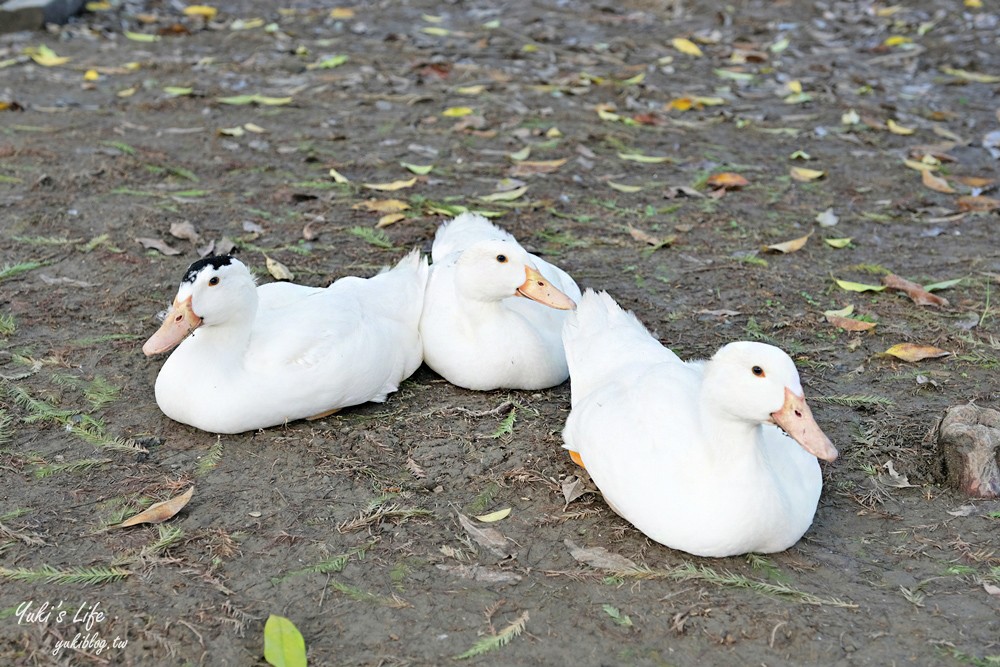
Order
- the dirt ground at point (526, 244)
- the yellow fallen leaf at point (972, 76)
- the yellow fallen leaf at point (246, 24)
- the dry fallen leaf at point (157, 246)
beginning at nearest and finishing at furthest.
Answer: the dirt ground at point (526, 244) → the dry fallen leaf at point (157, 246) → the yellow fallen leaf at point (972, 76) → the yellow fallen leaf at point (246, 24)

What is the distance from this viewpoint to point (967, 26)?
31.2 feet

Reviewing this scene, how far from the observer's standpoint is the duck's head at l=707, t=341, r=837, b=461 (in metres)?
3.02

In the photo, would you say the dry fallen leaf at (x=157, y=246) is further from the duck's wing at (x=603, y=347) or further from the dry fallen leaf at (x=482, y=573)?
the dry fallen leaf at (x=482, y=573)

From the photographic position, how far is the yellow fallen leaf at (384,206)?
19.0ft

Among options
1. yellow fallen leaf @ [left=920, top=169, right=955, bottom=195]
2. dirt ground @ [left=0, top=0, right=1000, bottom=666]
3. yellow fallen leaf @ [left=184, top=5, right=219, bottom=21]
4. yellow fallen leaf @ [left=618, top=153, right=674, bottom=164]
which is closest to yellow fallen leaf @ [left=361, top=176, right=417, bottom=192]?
dirt ground @ [left=0, top=0, right=1000, bottom=666]

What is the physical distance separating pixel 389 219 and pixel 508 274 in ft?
5.46

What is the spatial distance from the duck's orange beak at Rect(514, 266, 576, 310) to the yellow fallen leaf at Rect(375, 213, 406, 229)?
1657 mm

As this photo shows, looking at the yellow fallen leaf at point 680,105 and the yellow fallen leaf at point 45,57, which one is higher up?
the yellow fallen leaf at point 45,57

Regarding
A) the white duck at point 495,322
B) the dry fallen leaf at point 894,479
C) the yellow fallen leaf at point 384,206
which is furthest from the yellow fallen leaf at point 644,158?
the dry fallen leaf at point 894,479

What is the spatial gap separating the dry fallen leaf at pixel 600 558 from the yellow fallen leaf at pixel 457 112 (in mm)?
4608

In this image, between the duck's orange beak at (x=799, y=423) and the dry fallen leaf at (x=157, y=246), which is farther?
the dry fallen leaf at (x=157, y=246)

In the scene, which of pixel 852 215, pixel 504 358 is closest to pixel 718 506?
pixel 504 358

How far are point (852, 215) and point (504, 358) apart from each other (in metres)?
2.83

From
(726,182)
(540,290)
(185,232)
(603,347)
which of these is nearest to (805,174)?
(726,182)
